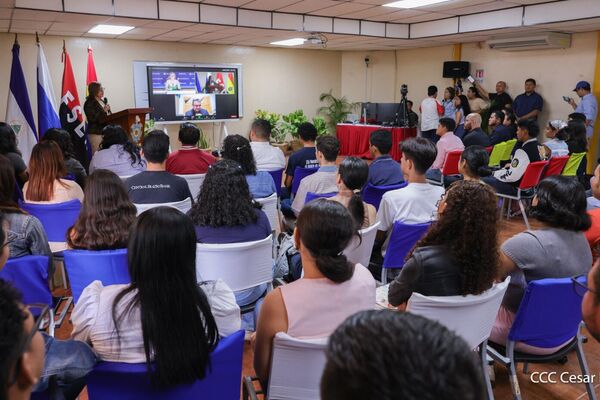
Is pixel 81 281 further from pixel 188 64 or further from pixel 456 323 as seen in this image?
pixel 188 64

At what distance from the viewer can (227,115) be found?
33.9ft

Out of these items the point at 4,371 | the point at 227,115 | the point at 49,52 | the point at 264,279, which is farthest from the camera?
the point at 227,115

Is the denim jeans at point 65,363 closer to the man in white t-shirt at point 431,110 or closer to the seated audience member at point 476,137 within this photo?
the seated audience member at point 476,137

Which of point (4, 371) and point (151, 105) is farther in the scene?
point (151, 105)

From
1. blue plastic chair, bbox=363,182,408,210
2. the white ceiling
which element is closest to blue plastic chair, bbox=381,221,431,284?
blue plastic chair, bbox=363,182,408,210

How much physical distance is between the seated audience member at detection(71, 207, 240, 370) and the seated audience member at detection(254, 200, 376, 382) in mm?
237

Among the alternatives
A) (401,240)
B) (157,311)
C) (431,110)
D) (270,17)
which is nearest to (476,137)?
(431,110)

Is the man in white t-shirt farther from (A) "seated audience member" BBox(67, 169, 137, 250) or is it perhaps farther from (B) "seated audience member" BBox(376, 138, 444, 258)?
(A) "seated audience member" BBox(67, 169, 137, 250)

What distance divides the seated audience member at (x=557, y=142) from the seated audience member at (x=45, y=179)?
5.41 metres

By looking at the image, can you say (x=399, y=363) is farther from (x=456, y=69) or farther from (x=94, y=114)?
(x=456, y=69)

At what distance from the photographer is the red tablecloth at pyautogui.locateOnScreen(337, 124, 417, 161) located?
387 inches

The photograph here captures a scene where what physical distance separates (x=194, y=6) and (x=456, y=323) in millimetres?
6203

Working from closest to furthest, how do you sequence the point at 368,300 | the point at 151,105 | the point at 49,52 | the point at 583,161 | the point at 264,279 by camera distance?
the point at 368,300 < the point at 264,279 < the point at 583,161 < the point at 49,52 < the point at 151,105

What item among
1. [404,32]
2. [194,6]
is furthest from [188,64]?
[404,32]
